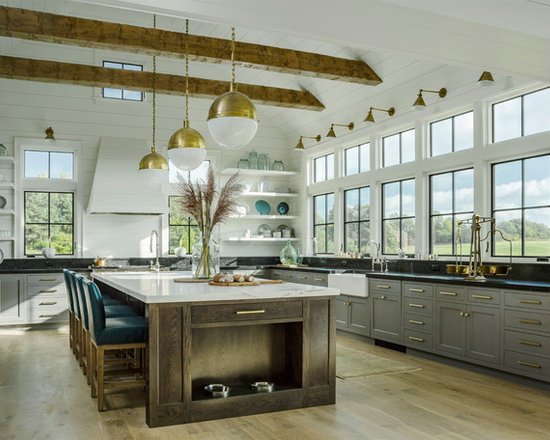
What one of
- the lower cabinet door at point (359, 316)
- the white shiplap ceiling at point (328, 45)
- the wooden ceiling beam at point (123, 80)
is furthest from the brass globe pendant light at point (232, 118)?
the wooden ceiling beam at point (123, 80)

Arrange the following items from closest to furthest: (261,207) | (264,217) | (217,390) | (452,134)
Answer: (217,390) < (452,134) < (264,217) < (261,207)

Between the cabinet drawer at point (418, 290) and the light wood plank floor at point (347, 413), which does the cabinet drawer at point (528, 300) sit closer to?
the light wood plank floor at point (347, 413)

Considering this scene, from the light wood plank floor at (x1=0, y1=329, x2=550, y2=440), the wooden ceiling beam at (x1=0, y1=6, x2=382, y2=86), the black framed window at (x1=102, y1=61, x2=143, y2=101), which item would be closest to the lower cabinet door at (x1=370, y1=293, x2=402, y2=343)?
the light wood plank floor at (x1=0, y1=329, x2=550, y2=440)

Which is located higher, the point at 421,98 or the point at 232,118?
the point at 421,98

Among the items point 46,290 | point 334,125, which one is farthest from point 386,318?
point 46,290

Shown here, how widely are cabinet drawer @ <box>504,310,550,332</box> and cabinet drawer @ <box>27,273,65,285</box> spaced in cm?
574

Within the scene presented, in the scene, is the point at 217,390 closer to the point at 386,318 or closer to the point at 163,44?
the point at 386,318

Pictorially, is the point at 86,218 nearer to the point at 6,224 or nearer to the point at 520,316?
the point at 6,224

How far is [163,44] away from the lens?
5695 millimetres

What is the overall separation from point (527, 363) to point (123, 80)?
5.51 metres

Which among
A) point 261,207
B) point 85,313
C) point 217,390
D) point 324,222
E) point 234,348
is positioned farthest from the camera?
point 261,207

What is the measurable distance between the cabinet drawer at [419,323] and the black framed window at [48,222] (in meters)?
5.23

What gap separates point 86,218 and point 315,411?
18.9 feet

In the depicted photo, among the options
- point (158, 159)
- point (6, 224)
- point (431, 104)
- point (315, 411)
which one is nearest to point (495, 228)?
point (431, 104)
